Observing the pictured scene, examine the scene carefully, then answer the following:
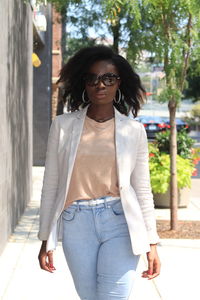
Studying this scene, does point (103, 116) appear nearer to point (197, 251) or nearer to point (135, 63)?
point (197, 251)

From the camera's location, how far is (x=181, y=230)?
28.7 ft

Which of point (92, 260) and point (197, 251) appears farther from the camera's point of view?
point (197, 251)

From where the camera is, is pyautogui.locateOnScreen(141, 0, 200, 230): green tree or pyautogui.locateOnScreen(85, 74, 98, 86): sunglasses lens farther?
pyautogui.locateOnScreen(141, 0, 200, 230): green tree

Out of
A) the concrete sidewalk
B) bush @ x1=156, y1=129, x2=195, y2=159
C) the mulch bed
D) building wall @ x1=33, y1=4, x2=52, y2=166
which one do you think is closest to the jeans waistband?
the concrete sidewalk

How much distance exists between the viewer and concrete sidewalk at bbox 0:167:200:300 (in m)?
5.53

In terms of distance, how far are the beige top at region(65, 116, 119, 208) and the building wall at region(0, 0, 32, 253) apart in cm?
400

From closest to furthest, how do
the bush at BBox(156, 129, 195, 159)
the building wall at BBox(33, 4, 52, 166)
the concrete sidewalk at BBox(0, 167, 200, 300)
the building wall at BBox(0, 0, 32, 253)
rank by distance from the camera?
the concrete sidewalk at BBox(0, 167, 200, 300), the building wall at BBox(0, 0, 32, 253), the bush at BBox(156, 129, 195, 159), the building wall at BBox(33, 4, 52, 166)

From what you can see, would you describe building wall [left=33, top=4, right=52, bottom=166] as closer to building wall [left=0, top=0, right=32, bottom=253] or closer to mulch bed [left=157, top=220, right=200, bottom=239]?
building wall [left=0, top=0, right=32, bottom=253]

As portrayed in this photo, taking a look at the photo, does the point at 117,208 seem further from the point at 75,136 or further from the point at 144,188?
the point at 75,136

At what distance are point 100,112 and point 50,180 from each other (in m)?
0.44

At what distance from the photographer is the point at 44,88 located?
1952 cm

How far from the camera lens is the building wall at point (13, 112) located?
24.0 feet

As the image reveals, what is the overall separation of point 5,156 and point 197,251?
250cm

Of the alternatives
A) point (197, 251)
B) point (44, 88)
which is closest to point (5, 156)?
point (197, 251)
